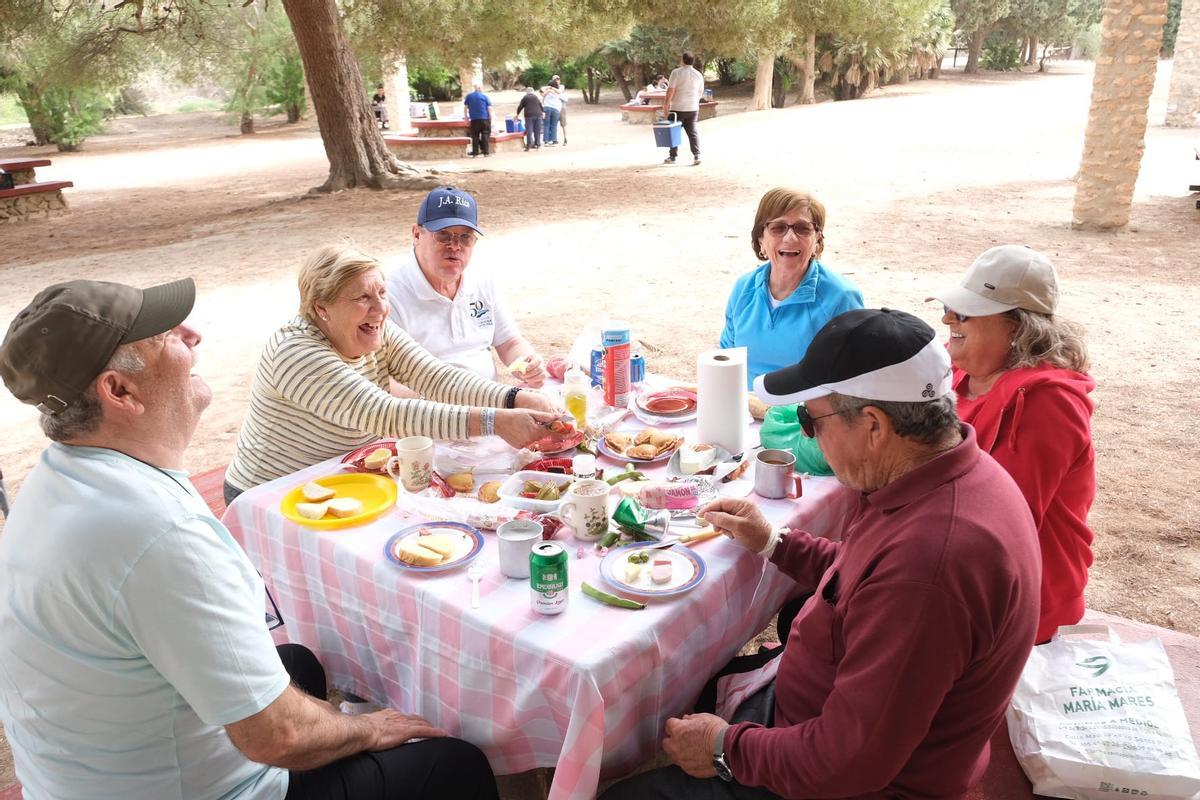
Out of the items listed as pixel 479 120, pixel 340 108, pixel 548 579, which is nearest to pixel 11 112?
pixel 479 120

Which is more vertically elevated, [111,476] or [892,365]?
[892,365]

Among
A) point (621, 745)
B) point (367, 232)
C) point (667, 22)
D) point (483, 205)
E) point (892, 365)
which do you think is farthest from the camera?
point (667, 22)

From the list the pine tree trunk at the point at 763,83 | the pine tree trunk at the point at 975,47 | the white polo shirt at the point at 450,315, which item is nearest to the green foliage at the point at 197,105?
the pine tree trunk at the point at 763,83

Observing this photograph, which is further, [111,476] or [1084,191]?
[1084,191]

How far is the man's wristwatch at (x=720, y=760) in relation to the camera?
1900mm

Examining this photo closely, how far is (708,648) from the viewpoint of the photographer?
2150mm

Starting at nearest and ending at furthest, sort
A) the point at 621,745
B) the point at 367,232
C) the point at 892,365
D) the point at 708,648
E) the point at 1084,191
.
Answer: the point at 892,365
the point at 621,745
the point at 708,648
the point at 1084,191
the point at 367,232

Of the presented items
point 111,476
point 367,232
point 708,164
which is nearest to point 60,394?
point 111,476

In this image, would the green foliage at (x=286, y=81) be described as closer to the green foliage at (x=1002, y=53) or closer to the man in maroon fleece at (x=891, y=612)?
the man in maroon fleece at (x=891, y=612)

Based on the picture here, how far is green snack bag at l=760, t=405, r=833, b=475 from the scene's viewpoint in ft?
8.75

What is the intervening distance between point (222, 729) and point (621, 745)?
86cm

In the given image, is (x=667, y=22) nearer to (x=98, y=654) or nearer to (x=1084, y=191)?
(x=1084, y=191)

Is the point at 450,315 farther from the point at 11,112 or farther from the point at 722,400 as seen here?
the point at 11,112

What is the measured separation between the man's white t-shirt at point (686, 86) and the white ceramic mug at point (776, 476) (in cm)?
1522
